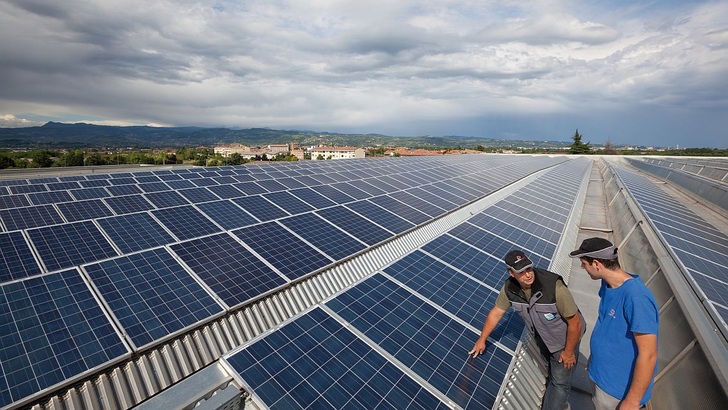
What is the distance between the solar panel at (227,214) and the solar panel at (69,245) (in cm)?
350

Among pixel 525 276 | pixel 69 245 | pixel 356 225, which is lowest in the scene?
pixel 356 225

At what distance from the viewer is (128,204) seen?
43.5ft

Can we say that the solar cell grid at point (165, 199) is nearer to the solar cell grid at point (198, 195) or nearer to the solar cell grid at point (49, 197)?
the solar cell grid at point (198, 195)

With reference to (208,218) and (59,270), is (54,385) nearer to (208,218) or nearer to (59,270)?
(59,270)

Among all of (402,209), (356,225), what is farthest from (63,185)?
(402,209)

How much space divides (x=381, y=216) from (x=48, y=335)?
447 inches

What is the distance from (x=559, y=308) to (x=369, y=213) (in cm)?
1055

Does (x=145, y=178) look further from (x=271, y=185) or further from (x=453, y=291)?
(x=453, y=291)

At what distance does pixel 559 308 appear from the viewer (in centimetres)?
481

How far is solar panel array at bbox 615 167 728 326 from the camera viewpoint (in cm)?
643

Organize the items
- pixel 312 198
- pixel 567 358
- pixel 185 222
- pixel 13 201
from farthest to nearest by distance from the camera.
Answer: pixel 312 198, pixel 13 201, pixel 185 222, pixel 567 358

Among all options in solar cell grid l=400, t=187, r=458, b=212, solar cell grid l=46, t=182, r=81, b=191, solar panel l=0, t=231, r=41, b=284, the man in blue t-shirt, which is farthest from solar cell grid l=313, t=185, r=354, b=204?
solar cell grid l=46, t=182, r=81, b=191

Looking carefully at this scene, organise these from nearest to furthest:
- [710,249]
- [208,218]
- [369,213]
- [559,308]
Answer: [559,308] < [710,249] < [208,218] < [369,213]

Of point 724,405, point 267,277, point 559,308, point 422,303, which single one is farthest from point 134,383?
point 724,405
